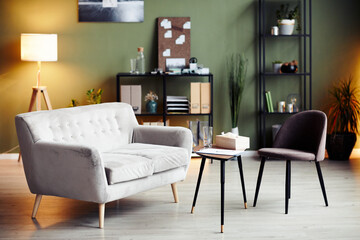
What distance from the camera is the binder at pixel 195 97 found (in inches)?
252

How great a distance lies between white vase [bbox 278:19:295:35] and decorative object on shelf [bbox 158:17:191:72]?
45.7 inches

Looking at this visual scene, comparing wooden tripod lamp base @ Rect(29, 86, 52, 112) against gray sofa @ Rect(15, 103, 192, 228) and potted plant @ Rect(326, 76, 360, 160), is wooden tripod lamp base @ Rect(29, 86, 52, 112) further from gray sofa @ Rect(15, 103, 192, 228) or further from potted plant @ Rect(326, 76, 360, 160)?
potted plant @ Rect(326, 76, 360, 160)

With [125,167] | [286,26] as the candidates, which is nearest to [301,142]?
[125,167]

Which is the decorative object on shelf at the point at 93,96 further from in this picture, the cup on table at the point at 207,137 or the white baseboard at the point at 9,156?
the cup on table at the point at 207,137

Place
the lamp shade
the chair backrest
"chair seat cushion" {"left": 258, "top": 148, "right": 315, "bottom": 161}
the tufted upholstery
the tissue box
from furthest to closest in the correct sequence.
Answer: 1. the lamp shade
2. the chair backrest
3. "chair seat cushion" {"left": 258, "top": 148, "right": 315, "bottom": 161}
4. the tissue box
5. the tufted upholstery

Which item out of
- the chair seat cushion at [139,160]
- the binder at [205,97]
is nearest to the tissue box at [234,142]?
the chair seat cushion at [139,160]

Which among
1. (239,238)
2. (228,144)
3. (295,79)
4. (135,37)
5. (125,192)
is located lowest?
(239,238)

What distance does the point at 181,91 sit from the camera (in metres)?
6.74

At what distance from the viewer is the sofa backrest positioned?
4039 mm

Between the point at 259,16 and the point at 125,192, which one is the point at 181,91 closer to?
the point at 259,16

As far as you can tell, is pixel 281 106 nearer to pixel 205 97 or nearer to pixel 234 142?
pixel 205 97

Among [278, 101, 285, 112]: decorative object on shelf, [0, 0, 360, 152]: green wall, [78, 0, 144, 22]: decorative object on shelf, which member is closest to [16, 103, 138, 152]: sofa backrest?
[0, 0, 360, 152]: green wall

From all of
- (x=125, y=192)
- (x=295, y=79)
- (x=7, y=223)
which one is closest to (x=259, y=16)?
(x=295, y=79)

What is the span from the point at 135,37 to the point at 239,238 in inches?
148
